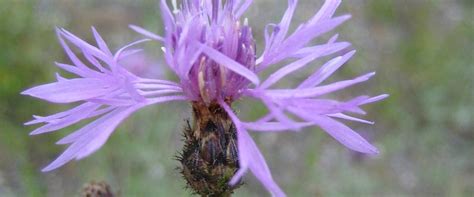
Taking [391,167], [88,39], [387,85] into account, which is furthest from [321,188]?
[88,39]

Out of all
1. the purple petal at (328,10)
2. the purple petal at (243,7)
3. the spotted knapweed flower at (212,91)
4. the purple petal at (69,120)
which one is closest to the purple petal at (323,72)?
the spotted knapweed flower at (212,91)

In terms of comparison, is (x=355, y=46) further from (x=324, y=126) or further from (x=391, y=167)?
(x=324, y=126)

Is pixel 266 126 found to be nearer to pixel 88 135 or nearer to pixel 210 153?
pixel 210 153

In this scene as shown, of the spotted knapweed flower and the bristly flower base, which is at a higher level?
the spotted knapweed flower

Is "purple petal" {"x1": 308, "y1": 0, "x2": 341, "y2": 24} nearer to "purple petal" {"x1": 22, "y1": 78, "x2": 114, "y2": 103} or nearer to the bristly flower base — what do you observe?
the bristly flower base

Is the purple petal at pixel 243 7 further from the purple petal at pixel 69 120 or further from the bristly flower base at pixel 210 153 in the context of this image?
the purple petal at pixel 69 120

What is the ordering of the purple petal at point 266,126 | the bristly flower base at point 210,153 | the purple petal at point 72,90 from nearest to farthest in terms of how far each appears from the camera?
the purple petal at point 266,126
the purple petal at point 72,90
the bristly flower base at point 210,153

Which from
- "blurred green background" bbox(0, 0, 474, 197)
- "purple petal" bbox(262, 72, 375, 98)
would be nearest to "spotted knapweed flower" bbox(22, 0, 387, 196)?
"purple petal" bbox(262, 72, 375, 98)
